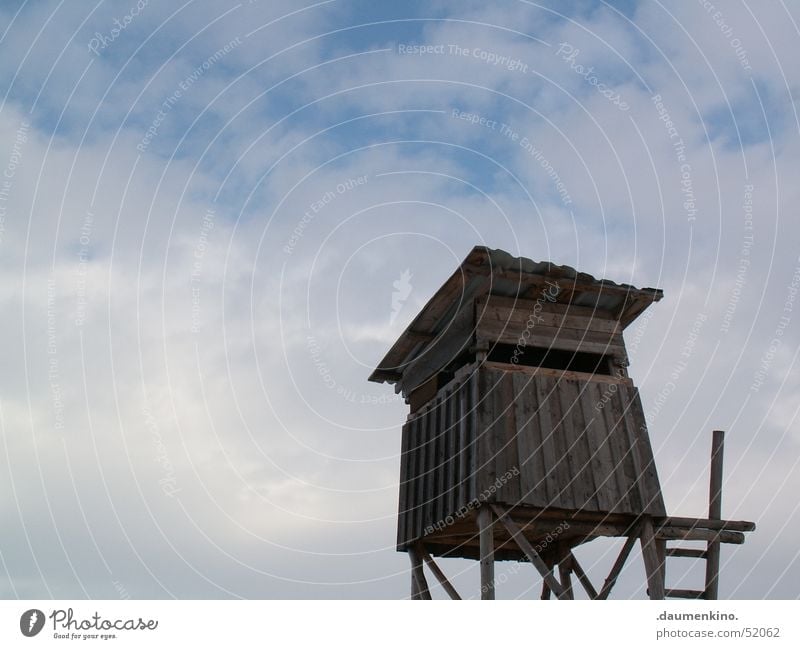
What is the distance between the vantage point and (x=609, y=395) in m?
13.2

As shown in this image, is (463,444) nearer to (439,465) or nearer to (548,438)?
(439,465)

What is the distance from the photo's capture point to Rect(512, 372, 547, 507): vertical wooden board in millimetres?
11930

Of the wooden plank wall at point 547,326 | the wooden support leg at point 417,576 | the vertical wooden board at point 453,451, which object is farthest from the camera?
the wooden support leg at point 417,576

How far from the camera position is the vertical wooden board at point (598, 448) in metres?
12.2

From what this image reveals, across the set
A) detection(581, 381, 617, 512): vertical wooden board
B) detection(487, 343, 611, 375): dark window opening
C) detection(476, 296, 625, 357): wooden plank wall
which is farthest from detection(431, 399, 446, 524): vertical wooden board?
detection(581, 381, 617, 512): vertical wooden board

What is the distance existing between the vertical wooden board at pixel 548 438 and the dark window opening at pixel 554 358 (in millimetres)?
836

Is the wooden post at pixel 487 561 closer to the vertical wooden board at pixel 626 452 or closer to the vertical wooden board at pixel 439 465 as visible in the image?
the vertical wooden board at pixel 439 465

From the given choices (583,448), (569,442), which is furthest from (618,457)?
(569,442)

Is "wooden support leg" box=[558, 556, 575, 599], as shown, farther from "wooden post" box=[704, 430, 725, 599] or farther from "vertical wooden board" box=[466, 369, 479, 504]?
"vertical wooden board" box=[466, 369, 479, 504]

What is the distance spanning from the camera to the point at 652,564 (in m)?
12.1

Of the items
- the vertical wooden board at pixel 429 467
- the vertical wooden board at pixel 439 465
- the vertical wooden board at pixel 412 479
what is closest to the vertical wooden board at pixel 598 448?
the vertical wooden board at pixel 439 465

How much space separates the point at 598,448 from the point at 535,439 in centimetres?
111

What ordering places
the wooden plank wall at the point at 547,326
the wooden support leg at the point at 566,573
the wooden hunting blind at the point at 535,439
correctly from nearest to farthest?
the wooden hunting blind at the point at 535,439 < the wooden plank wall at the point at 547,326 < the wooden support leg at the point at 566,573

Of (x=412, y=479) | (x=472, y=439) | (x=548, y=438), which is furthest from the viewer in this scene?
(x=412, y=479)
